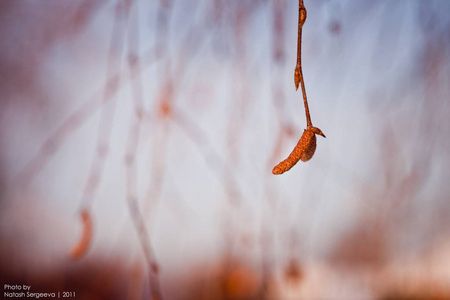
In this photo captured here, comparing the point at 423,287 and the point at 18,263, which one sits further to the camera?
the point at 18,263

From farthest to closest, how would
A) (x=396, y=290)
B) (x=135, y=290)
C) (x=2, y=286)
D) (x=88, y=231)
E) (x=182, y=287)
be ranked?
(x=182, y=287) < (x=2, y=286) < (x=396, y=290) < (x=88, y=231) < (x=135, y=290)

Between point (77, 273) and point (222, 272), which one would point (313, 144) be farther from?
point (77, 273)

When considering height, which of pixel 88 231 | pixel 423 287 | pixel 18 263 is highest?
pixel 18 263

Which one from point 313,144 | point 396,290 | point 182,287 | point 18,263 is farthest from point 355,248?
point 18,263

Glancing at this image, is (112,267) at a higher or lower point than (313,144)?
higher

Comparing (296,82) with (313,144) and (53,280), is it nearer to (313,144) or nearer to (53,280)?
(313,144)

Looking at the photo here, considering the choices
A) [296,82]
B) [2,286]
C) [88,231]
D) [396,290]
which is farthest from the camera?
[2,286]

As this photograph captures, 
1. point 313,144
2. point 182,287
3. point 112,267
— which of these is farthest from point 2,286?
point 313,144
